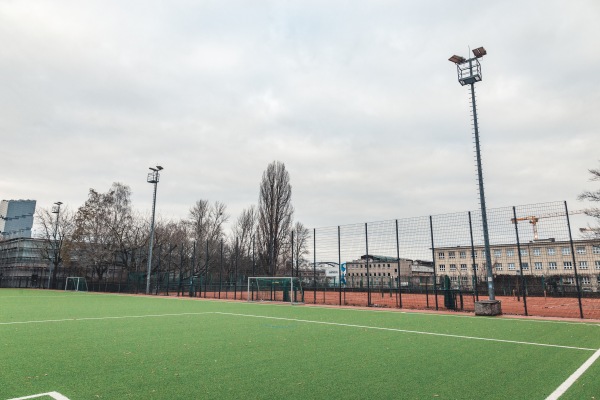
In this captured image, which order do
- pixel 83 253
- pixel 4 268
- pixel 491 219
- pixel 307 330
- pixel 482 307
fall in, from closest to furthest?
pixel 307 330, pixel 482 307, pixel 491 219, pixel 83 253, pixel 4 268

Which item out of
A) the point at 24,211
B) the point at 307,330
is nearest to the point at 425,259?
the point at 307,330

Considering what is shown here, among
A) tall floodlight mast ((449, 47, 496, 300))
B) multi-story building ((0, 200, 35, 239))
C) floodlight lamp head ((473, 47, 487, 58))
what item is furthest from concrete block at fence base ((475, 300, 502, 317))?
multi-story building ((0, 200, 35, 239))

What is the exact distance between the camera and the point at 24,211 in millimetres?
152250

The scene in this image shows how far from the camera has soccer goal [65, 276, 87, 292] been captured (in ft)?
129

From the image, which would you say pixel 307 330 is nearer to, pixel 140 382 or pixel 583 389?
pixel 140 382

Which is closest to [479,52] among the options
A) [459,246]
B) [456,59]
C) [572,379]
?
[456,59]

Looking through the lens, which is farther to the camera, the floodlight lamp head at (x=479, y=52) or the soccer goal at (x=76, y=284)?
the soccer goal at (x=76, y=284)

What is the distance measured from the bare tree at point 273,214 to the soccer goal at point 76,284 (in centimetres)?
2022

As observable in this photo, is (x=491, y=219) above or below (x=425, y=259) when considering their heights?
above

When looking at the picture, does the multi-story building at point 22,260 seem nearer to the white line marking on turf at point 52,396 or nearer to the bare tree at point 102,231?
the bare tree at point 102,231

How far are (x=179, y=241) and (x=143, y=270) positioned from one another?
5.45 metres

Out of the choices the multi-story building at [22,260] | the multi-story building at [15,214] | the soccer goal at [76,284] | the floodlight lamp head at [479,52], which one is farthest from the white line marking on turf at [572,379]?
the multi-story building at [15,214]

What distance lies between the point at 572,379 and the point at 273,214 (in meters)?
32.9

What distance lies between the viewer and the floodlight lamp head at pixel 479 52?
13680 mm
